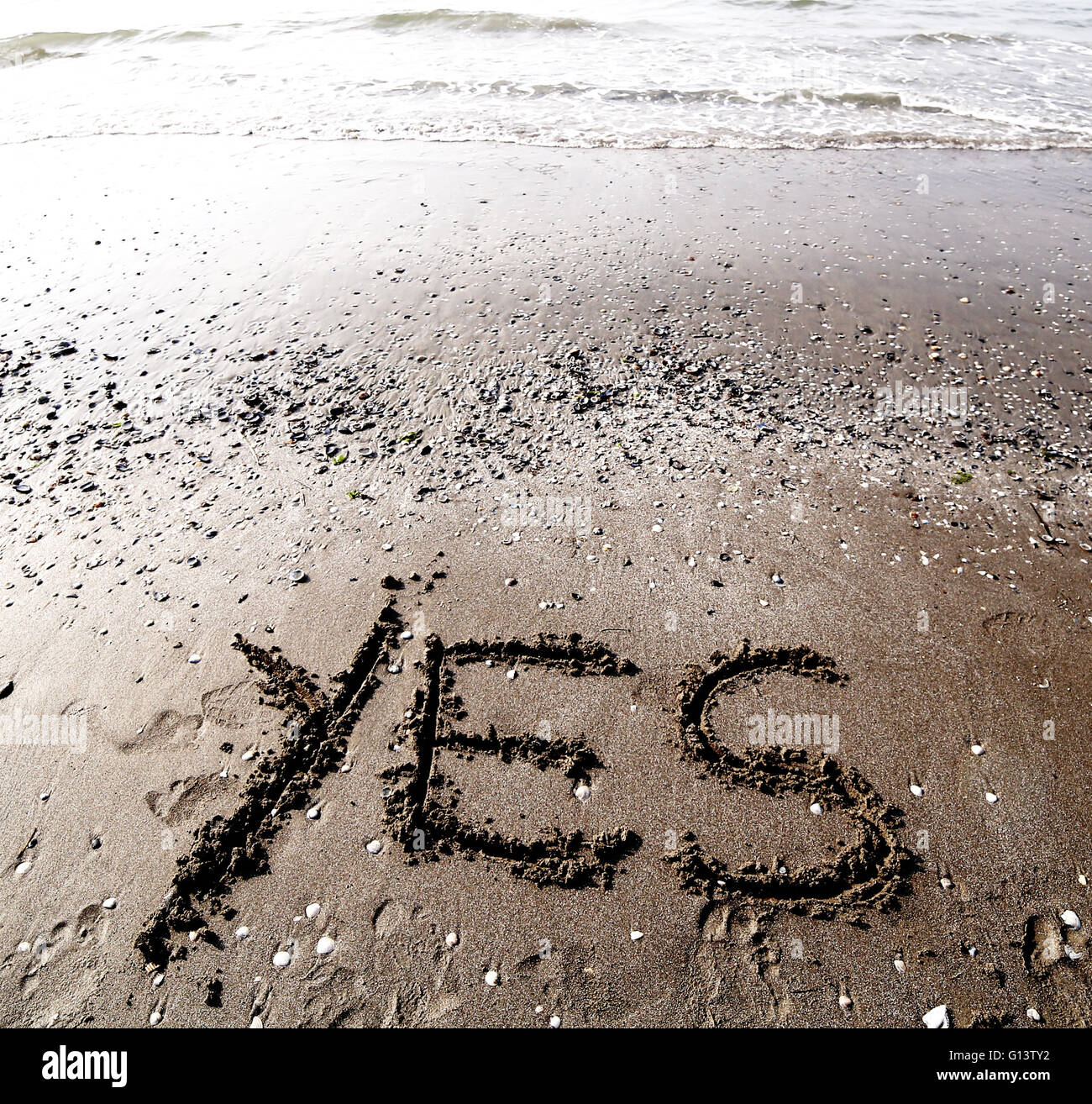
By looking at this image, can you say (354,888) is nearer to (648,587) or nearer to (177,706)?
(177,706)

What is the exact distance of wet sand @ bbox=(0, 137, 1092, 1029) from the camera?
310 centimetres

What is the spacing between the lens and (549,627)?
4434mm

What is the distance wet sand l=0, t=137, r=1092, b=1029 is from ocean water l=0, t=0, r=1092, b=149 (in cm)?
514

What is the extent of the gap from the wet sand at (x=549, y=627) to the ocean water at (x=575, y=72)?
5140 millimetres

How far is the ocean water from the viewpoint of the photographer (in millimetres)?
11961

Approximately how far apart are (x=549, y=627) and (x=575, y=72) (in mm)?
14741

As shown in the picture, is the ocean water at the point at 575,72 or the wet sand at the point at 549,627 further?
the ocean water at the point at 575,72

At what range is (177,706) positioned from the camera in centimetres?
407

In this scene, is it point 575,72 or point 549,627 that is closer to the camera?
point 549,627

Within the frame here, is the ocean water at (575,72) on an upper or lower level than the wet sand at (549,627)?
upper

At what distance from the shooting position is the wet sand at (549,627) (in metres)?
3.10

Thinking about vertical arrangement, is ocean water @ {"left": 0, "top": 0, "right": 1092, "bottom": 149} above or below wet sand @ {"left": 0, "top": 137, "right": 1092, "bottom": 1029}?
above

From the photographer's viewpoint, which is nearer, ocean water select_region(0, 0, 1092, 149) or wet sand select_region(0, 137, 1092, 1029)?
wet sand select_region(0, 137, 1092, 1029)
